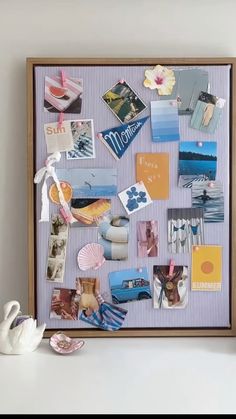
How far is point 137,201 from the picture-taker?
55.1 inches

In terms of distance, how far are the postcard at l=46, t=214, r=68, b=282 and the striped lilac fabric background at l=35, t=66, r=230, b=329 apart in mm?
12

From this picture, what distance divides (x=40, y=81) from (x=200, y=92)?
14.6 inches

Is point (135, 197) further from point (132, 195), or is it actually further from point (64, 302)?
point (64, 302)

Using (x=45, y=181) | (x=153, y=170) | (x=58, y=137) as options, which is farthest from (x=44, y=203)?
(x=153, y=170)

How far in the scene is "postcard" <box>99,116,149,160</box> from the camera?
54.8 inches

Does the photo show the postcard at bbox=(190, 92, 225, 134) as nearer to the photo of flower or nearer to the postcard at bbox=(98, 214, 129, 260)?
the photo of flower

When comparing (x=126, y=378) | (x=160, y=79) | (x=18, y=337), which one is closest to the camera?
(x=126, y=378)

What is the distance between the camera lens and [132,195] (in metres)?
1.40

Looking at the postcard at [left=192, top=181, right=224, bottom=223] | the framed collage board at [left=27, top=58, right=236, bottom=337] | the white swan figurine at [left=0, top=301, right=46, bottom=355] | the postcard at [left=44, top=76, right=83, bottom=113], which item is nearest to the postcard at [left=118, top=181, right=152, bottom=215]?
the framed collage board at [left=27, top=58, right=236, bottom=337]

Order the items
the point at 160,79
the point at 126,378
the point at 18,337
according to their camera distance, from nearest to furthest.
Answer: the point at 126,378 < the point at 18,337 < the point at 160,79

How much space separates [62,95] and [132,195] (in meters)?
0.28

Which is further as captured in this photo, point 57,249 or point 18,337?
point 57,249

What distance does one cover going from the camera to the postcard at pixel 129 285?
1.40 meters

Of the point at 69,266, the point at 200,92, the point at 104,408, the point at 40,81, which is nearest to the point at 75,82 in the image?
the point at 40,81
